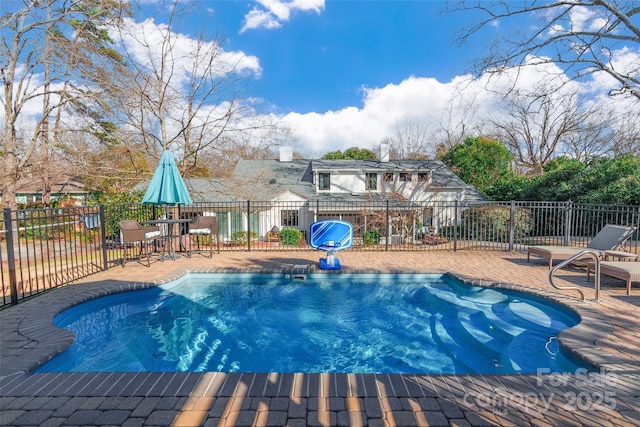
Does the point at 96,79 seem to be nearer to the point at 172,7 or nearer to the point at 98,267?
the point at 172,7

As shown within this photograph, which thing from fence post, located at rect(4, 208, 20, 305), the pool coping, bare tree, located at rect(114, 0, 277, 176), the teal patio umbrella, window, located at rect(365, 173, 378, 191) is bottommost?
the pool coping

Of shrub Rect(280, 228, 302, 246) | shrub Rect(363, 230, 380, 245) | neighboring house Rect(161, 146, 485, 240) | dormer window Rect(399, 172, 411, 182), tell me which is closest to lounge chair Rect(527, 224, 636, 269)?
shrub Rect(363, 230, 380, 245)

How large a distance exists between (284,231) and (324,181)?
271 inches

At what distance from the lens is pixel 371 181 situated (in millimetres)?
22438

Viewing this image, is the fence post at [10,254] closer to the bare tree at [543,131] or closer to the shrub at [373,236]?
the shrub at [373,236]

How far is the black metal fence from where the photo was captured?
609 cm

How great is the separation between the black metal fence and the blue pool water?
1.81 metres

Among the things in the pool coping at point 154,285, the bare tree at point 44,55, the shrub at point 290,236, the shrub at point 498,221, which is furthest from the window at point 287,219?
the pool coping at point 154,285

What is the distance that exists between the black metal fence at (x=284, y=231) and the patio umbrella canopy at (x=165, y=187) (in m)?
1.14

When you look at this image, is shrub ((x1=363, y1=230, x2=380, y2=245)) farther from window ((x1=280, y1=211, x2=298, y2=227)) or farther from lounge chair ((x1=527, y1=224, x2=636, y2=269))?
lounge chair ((x1=527, y1=224, x2=636, y2=269))

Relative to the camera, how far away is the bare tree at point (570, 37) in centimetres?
982

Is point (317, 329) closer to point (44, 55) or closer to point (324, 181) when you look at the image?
point (44, 55)

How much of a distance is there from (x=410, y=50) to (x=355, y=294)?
1623cm

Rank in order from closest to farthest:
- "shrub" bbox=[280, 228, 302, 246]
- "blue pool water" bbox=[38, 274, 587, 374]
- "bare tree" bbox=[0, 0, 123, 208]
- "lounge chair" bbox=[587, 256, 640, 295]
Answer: "blue pool water" bbox=[38, 274, 587, 374], "lounge chair" bbox=[587, 256, 640, 295], "bare tree" bbox=[0, 0, 123, 208], "shrub" bbox=[280, 228, 302, 246]
